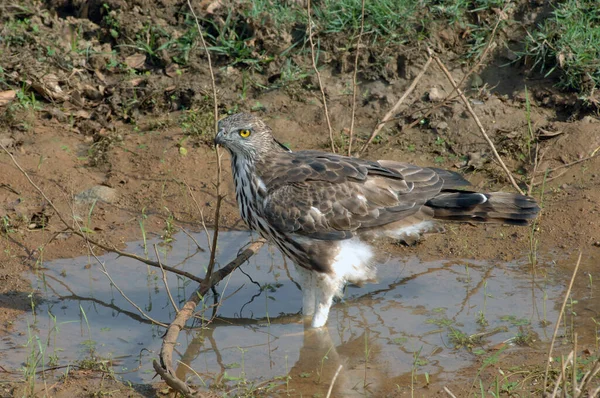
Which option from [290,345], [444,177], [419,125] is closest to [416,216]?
[444,177]

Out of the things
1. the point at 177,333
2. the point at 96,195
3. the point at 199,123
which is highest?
the point at 199,123

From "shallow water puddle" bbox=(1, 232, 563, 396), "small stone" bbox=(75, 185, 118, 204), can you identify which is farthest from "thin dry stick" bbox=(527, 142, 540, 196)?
"small stone" bbox=(75, 185, 118, 204)

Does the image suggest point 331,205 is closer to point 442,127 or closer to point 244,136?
point 244,136

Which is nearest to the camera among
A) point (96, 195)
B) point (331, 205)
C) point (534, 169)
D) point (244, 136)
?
point (331, 205)

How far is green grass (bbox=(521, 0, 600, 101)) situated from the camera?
24.9ft

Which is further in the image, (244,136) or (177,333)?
(244,136)

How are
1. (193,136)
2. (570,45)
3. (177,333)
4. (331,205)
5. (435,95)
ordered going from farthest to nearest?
1. (435,95)
2. (193,136)
3. (570,45)
4. (331,205)
5. (177,333)

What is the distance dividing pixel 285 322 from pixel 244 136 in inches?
54.4

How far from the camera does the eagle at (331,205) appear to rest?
5602 millimetres

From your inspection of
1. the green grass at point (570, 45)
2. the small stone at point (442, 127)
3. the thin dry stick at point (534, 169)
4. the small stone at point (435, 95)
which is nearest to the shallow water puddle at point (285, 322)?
the thin dry stick at point (534, 169)

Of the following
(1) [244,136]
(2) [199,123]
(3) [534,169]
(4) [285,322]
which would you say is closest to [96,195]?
(2) [199,123]

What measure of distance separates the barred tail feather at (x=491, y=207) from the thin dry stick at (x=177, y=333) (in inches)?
60.0

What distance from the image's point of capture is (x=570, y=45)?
7.64m

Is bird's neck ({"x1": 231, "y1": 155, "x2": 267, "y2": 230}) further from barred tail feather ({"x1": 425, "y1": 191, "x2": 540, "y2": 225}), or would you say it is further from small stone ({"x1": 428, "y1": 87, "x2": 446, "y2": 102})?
small stone ({"x1": 428, "y1": 87, "x2": 446, "y2": 102})
